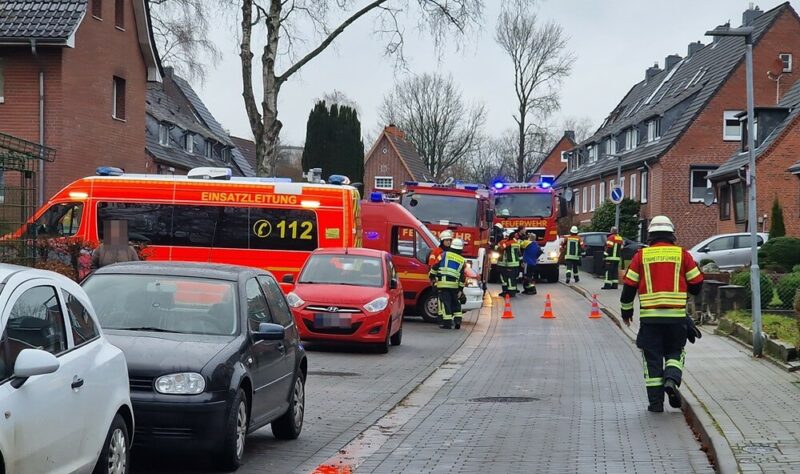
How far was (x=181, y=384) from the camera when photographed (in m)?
8.21

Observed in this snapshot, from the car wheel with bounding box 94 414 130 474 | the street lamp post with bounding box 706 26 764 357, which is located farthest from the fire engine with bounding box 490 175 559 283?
the car wheel with bounding box 94 414 130 474

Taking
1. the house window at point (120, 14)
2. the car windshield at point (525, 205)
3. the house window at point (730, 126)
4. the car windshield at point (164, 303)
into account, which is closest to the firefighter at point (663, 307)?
the car windshield at point (164, 303)

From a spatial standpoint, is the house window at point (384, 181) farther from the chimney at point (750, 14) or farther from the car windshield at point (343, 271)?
the car windshield at point (343, 271)

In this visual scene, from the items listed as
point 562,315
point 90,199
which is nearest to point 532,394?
point 90,199

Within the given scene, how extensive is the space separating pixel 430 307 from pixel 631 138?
4345 centimetres

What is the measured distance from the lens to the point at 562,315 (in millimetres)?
27234

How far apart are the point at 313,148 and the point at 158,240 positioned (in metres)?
36.5

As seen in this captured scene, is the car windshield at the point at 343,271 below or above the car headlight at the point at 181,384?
above

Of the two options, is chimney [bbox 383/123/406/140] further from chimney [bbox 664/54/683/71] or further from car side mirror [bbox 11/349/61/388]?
car side mirror [bbox 11/349/61/388]

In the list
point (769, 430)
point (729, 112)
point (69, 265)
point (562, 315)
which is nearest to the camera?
point (769, 430)

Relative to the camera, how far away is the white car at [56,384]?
18.6 ft

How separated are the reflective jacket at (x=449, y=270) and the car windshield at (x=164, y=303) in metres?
13.7

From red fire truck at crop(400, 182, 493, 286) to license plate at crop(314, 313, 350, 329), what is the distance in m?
14.4

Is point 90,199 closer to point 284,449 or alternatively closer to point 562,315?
point 562,315
